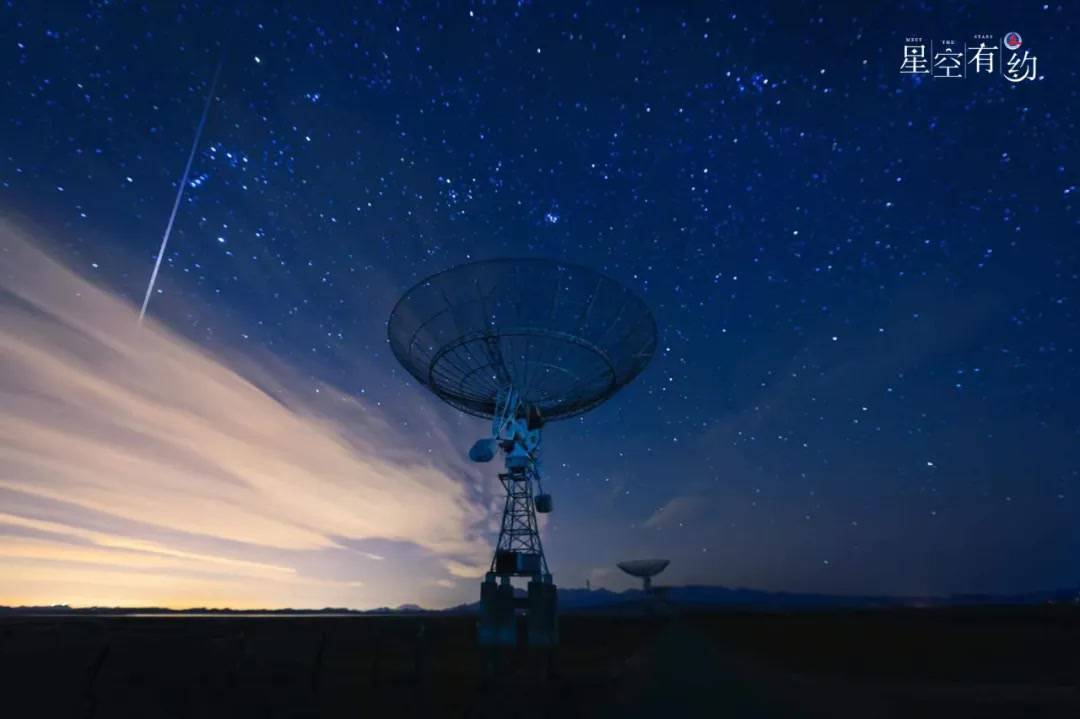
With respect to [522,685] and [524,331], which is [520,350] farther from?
[522,685]

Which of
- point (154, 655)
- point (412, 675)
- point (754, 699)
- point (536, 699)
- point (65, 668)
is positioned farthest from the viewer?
point (154, 655)

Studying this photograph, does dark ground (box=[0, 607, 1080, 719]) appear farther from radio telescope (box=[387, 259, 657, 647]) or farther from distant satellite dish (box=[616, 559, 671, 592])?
distant satellite dish (box=[616, 559, 671, 592])

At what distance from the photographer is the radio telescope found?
19938mm

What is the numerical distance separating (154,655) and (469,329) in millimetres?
21608

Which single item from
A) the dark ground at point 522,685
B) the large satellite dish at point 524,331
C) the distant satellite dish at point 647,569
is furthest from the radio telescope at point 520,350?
the distant satellite dish at point 647,569

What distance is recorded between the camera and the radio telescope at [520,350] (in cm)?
1994

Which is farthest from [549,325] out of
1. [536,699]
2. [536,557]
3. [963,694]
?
[963,694]

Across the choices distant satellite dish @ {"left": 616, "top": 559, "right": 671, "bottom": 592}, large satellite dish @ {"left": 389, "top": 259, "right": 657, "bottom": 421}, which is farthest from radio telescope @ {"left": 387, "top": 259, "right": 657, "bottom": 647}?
distant satellite dish @ {"left": 616, "top": 559, "right": 671, "bottom": 592}

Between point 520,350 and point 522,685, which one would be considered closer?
point 522,685

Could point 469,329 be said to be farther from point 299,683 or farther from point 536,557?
point 299,683

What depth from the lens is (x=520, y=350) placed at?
70.7 ft

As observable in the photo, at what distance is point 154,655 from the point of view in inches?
995

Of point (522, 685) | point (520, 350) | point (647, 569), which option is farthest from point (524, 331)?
point (647, 569)

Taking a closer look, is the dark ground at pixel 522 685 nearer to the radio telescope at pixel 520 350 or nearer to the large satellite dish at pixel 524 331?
the radio telescope at pixel 520 350
